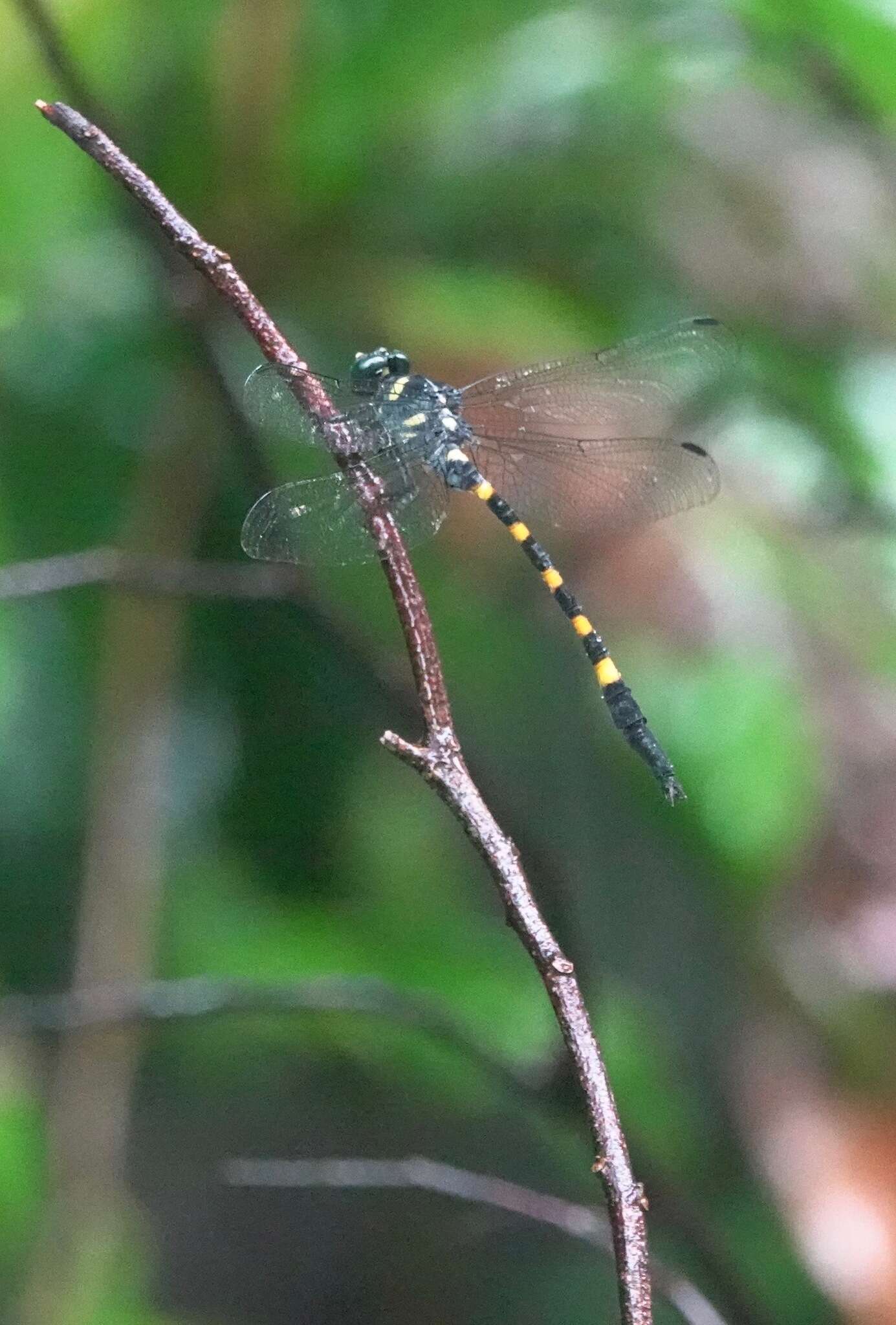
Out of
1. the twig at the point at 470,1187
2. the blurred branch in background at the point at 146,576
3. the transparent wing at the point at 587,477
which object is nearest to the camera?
the twig at the point at 470,1187

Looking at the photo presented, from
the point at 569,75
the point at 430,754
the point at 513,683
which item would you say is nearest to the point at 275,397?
the point at 430,754

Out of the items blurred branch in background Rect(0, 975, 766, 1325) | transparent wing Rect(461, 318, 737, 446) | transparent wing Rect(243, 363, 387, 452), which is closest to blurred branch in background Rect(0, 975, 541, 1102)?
blurred branch in background Rect(0, 975, 766, 1325)

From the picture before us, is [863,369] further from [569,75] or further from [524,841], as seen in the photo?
[524,841]

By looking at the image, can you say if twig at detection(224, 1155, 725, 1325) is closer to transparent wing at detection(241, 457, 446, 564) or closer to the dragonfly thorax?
transparent wing at detection(241, 457, 446, 564)

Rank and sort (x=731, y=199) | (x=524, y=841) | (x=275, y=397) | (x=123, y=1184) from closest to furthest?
(x=275, y=397) → (x=524, y=841) → (x=123, y=1184) → (x=731, y=199)

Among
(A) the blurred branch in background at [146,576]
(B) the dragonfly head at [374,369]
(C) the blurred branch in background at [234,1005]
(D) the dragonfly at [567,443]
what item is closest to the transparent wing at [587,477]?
(D) the dragonfly at [567,443]

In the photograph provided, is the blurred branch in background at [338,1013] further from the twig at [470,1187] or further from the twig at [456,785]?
the twig at [456,785]

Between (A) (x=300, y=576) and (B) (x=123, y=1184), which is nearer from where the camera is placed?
(A) (x=300, y=576)
